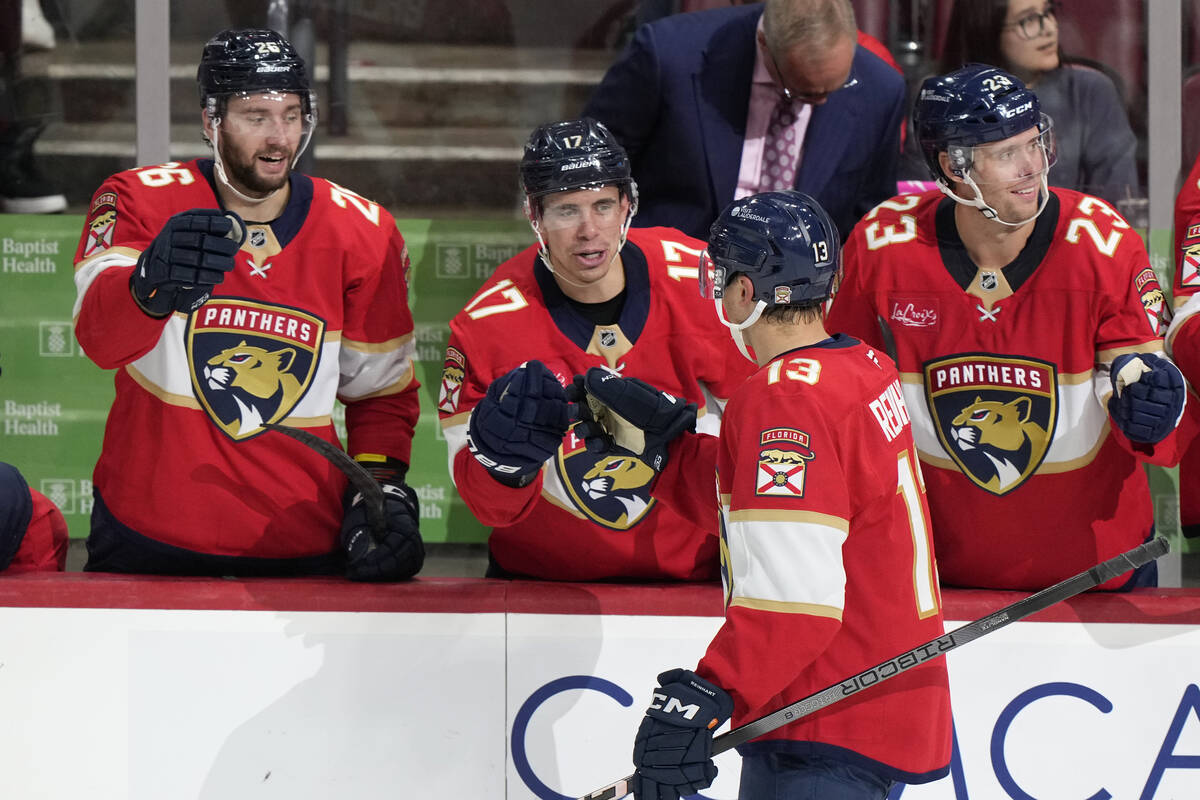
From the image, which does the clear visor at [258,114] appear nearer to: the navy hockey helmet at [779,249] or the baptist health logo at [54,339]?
the navy hockey helmet at [779,249]

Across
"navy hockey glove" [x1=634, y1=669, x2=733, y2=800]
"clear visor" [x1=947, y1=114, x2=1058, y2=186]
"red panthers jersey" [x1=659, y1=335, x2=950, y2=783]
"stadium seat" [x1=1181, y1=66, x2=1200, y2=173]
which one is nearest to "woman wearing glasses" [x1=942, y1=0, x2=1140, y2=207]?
"stadium seat" [x1=1181, y1=66, x2=1200, y2=173]

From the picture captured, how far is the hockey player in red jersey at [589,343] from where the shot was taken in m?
2.74

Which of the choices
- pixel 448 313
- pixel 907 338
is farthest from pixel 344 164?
pixel 907 338

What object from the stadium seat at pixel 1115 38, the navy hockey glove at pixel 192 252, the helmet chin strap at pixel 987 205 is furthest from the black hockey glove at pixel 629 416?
the stadium seat at pixel 1115 38

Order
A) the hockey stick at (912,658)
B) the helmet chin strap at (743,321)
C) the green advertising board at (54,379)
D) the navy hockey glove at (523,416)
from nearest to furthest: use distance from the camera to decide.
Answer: the hockey stick at (912,658)
the helmet chin strap at (743,321)
the navy hockey glove at (523,416)
the green advertising board at (54,379)

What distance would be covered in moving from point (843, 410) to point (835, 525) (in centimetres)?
17

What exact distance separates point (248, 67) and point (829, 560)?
1.53 meters


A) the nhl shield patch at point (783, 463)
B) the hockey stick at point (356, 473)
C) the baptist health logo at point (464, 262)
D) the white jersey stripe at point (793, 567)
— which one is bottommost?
the hockey stick at point (356, 473)

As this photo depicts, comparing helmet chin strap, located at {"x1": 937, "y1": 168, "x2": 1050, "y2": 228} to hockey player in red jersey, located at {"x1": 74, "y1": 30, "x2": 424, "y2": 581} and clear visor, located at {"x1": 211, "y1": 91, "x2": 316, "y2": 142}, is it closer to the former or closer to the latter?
hockey player in red jersey, located at {"x1": 74, "y1": 30, "x2": 424, "y2": 581}

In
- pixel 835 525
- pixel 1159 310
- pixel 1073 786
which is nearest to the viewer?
pixel 835 525

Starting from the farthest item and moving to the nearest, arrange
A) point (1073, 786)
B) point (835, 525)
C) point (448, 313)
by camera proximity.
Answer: point (448, 313) < point (1073, 786) < point (835, 525)

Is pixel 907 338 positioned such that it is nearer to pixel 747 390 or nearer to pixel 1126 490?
pixel 1126 490

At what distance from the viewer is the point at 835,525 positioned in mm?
2016

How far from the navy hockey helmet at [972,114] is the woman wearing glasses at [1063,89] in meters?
1.12
